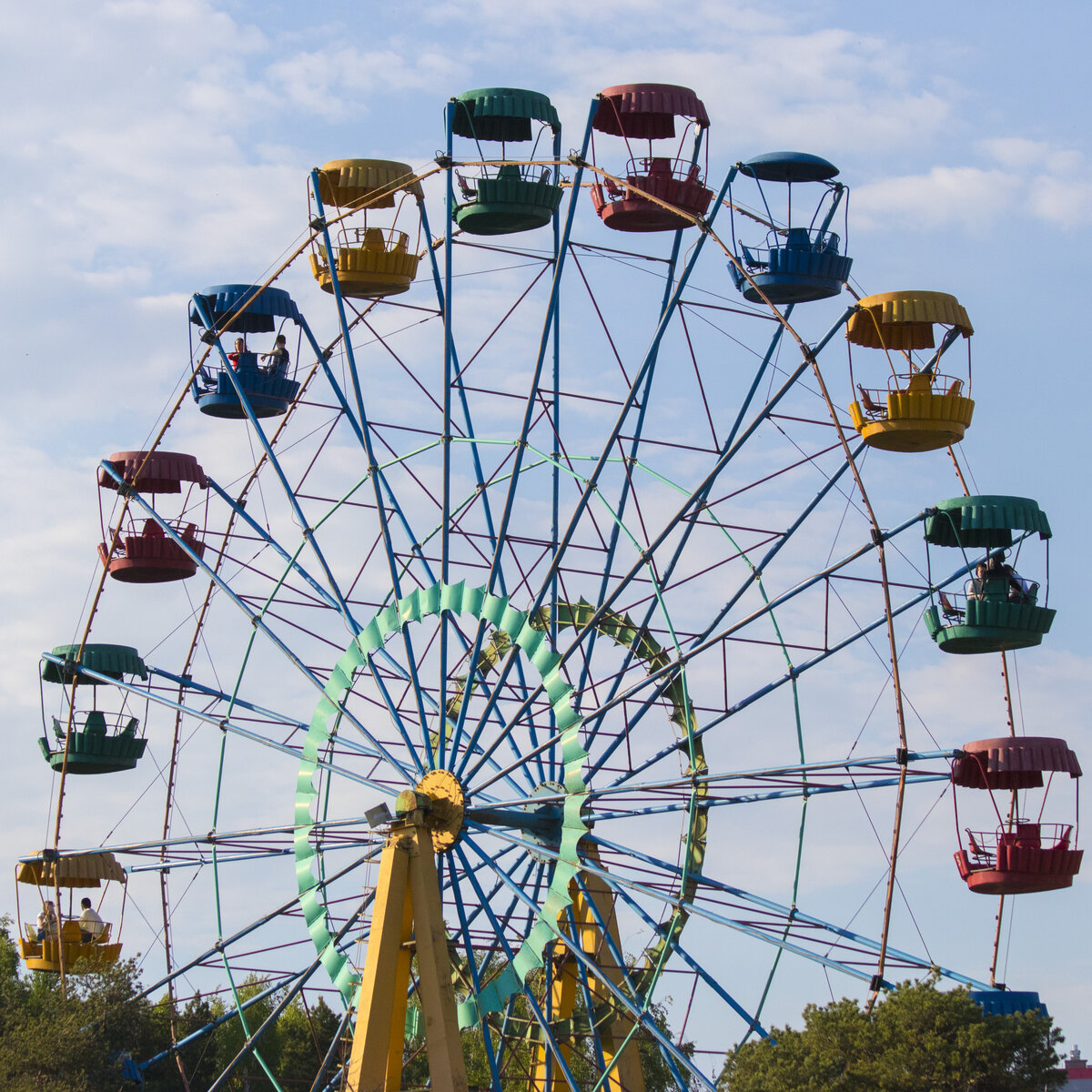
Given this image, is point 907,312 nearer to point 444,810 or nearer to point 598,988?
point 444,810

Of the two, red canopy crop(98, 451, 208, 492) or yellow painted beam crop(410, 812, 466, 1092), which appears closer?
yellow painted beam crop(410, 812, 466, 1092)

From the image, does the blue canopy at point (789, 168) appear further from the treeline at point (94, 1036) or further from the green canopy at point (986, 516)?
the treeline at point (94, 1036)

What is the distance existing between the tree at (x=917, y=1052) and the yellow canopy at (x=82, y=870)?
11.7m

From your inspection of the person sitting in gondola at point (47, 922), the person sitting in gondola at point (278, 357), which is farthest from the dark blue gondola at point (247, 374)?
the person sitting in gondola at point (47, 922)

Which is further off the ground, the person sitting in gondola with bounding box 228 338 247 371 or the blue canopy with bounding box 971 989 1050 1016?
the person sitting in gondola with bounding box 228 338 247 371

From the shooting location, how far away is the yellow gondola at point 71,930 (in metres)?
35.3

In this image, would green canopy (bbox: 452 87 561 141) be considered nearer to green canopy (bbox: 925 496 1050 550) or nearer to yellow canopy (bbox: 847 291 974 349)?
yellow canopy (bbox: 847 291 974 349)

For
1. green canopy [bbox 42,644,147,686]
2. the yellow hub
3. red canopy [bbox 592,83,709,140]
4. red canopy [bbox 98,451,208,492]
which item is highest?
red canopy [bbox 592,83,709,140]

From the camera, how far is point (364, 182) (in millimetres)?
32500

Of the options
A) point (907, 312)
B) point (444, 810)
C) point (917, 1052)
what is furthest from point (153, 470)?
point (917, 1052)

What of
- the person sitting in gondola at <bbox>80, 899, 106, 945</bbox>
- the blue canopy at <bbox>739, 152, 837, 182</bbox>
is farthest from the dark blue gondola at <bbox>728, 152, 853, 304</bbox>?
the person sitting in gondola at <bbox>80, 899, 106, 945</bbox>

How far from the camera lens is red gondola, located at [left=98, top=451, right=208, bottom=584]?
35.4 metres

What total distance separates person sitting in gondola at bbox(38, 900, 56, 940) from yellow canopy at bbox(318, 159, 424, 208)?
1293cm

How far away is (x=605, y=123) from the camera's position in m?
31.8
